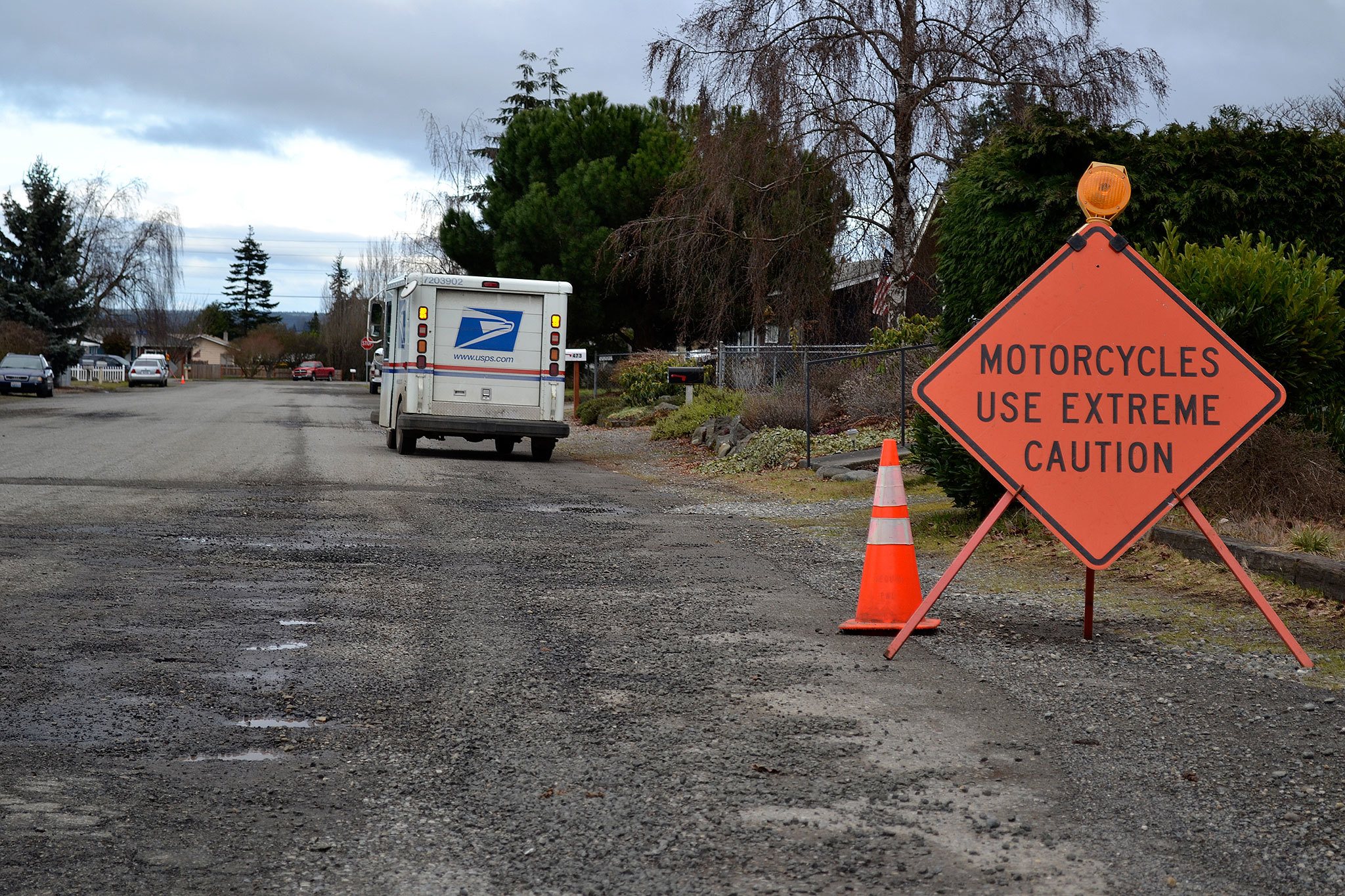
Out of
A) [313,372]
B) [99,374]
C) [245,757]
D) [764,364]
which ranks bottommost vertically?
[245,757]

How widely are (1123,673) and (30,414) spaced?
28029mm

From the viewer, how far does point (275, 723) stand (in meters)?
4.74

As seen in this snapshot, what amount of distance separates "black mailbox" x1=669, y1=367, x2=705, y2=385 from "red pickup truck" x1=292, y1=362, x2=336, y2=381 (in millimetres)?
71324

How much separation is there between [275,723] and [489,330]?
14.6 m

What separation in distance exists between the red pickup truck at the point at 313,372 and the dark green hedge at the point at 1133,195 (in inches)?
3508

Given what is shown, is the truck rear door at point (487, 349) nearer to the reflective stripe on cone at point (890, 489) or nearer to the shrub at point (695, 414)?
the shrub at point (695, 414)

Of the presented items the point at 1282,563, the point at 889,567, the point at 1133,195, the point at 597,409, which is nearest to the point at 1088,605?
the point at 889,567

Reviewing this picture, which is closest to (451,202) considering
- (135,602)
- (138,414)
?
(138,414)

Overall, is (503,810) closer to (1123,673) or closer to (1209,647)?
(1123,673)

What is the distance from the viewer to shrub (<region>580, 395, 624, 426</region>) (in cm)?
3097

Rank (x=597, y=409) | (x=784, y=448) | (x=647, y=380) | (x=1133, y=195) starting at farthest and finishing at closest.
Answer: (x=597, y=409), (x=647, y=380), (x=784, y=448), (x=1133, y=195)

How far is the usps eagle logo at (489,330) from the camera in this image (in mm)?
18938

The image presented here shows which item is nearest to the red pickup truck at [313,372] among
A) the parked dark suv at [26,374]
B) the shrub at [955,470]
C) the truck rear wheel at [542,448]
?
the parked dark suv at [26,374]

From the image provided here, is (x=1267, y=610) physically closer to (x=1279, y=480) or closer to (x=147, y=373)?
(x=1279, y=480)
